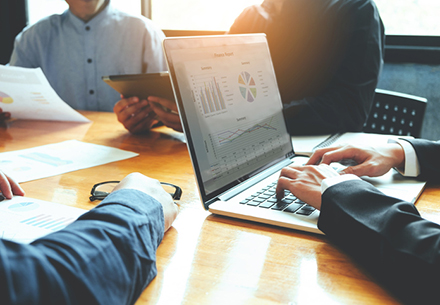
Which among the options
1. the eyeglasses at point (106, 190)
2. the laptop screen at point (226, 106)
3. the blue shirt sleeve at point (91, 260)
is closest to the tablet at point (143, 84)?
the laptop screen at point (226, 106)

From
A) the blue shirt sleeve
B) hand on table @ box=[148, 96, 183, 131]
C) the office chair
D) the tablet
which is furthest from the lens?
the office chair

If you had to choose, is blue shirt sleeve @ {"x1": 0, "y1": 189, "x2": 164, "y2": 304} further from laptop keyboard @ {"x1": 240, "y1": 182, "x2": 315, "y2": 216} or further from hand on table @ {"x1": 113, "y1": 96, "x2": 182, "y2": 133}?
hand on table @ {"x1": 113, "y1": 96, "x2": 182, "y2": 133}

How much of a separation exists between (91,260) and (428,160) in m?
0.84

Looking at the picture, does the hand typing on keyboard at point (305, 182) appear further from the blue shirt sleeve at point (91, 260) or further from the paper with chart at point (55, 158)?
the paper with chart at point (55, 158)

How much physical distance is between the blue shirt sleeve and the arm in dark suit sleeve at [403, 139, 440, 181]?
2.25ft

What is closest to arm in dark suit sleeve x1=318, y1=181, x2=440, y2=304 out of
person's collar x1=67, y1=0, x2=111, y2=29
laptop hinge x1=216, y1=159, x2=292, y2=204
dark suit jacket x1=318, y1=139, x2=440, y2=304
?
dark suit jacket x1=318, y1=139, x2=440, y2=304

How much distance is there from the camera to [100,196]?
0.74 metres

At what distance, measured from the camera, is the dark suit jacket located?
0.45 meters

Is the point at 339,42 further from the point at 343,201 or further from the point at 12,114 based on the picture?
the point at 12,114

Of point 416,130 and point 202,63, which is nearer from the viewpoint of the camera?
point 202,63

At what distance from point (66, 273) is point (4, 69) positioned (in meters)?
1.23

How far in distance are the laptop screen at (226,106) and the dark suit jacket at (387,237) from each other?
9.3 inches

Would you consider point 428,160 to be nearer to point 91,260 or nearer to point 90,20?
point 91,260

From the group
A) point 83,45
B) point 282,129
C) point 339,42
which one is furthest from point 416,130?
point 83,45
